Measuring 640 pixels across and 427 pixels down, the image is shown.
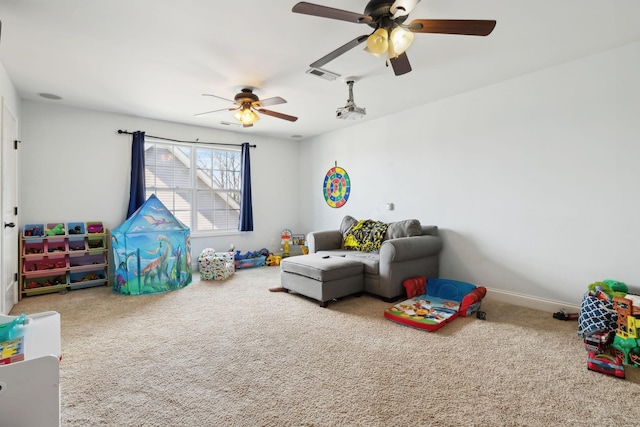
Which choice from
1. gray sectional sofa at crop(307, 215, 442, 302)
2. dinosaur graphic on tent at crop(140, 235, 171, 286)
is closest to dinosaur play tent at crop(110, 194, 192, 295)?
dinosaur graphic on tent at crop(140, 235, 171, 286)

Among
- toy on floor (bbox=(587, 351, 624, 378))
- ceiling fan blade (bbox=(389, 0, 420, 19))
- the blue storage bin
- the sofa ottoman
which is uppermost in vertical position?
ceiling fan blade (bbox=(389, 0, 420, 19))

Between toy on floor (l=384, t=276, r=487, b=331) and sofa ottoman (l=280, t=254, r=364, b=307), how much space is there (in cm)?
53

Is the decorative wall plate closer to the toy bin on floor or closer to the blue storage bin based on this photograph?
the toy bin on floor

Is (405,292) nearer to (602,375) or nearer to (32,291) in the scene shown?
(602,375)

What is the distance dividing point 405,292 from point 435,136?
81.6 inches

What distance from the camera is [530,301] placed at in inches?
129

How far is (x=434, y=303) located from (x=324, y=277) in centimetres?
119

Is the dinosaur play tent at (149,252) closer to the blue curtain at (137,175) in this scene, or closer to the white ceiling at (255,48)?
the blue curtain at (137,175)

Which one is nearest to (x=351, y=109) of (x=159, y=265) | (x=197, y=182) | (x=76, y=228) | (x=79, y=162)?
(x=159, y=265)

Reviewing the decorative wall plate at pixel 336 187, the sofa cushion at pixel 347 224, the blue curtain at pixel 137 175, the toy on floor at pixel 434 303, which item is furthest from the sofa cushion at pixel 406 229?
the blue curtain at pixel 137 175

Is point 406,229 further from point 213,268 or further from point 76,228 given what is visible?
point 76,228

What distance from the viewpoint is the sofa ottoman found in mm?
3324

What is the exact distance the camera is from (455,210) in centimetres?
391

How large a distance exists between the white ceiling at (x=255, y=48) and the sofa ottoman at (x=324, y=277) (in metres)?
2.02
